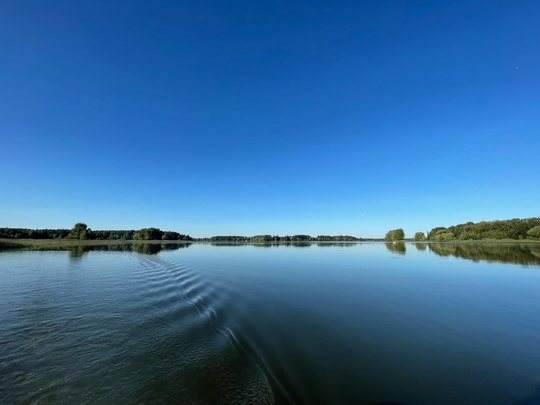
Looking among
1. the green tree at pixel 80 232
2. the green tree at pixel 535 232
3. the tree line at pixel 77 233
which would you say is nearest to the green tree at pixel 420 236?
the green tree at pixel 535 232

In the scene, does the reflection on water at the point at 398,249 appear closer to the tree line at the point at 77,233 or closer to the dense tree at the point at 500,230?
the dense tree at the point at 500,230

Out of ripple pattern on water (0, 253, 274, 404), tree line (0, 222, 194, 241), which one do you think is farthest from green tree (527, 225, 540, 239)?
tree line (0, 222, 194, 241)

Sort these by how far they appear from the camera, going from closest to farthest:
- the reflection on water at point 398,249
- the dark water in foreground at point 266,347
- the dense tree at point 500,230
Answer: the dark water in foreground at point 266,347
the reflection on water at point 398,249
the dense tree at point 500,230

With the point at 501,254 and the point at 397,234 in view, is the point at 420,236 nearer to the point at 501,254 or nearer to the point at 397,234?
the point at 397,234

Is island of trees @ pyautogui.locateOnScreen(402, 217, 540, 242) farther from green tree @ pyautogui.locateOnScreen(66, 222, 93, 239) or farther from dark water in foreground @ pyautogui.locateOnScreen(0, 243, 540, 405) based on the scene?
green tree @ pyautogui.locateOnScreen(66, 222, 93, 239)

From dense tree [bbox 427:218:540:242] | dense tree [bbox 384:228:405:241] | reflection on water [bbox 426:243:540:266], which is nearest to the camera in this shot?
reflection on water [bbox 426:243:540:266]

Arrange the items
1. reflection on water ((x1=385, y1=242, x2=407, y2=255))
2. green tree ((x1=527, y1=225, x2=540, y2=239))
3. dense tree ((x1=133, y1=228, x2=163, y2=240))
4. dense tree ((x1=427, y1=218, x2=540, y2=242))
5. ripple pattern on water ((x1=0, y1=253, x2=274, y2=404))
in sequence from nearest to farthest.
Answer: ripple pattern on water ((x1=0, y1=253, x2=274, y2=404)) → reflection on water ((x1=385, y1=242, x2=407, y2=255)) → green tree ((x1=527, y1=225, x2=540, y2=239)) → dense tree ((x1=427, y1=218, x2=540, y2=242)) → dense tree ((x1=133, y1=228, x2=163, y2=240))

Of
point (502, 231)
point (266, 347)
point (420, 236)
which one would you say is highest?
point (502, 231)

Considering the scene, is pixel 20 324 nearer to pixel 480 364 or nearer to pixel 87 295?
pixel 87 295

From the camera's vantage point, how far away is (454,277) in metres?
22.5

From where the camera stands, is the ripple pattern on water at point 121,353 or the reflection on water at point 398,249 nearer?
the ripple pattern on water at point 121,353

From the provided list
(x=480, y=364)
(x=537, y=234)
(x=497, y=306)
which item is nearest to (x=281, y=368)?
(x=480, y=364)

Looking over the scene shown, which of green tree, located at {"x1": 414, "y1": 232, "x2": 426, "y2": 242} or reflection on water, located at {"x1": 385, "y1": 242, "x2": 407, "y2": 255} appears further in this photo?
green tree, located at {"x1": 414, "y1": 232, "x2": 426, "y2": 242}

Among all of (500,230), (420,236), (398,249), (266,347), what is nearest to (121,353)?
(266,347)
